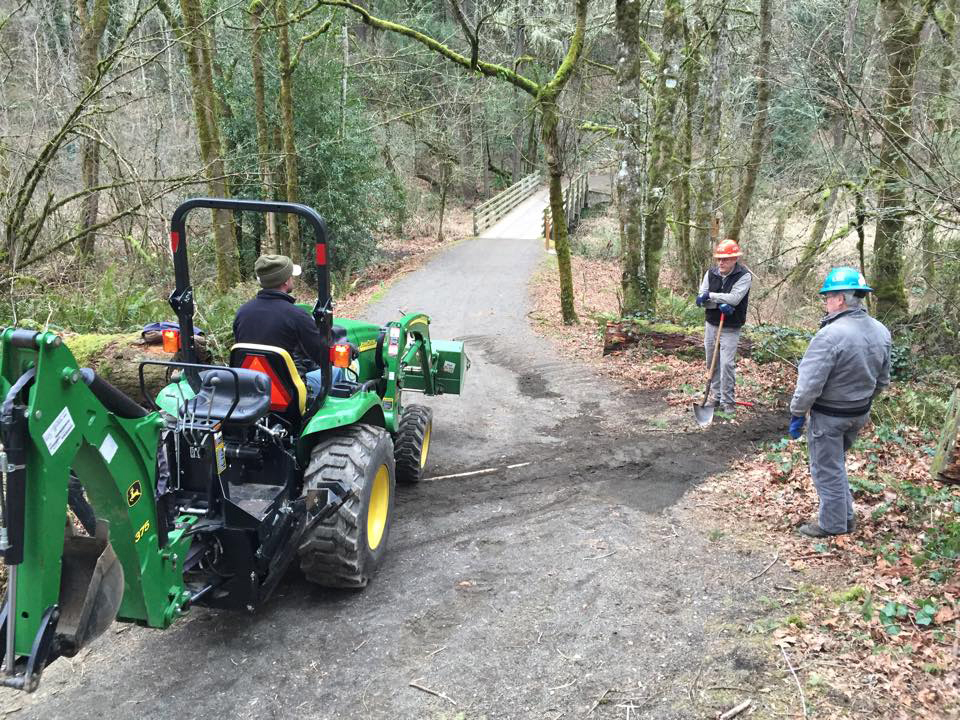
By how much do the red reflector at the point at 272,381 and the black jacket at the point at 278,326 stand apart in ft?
0.69

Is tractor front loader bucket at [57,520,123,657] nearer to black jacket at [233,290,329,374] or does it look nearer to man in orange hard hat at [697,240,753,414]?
black jacket at [233,290,329,374]

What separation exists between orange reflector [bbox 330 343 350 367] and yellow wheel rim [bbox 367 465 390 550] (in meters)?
0.76

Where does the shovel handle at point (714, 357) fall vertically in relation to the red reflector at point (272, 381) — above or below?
below

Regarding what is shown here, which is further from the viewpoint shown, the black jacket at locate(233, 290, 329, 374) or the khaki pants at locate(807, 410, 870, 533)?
the khaki pants at locate(807, 410, 870, 533)

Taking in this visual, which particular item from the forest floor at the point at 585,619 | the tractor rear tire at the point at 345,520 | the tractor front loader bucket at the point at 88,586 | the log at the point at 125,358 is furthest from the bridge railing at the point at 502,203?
the tractor front loader bucket at the point at 88,586

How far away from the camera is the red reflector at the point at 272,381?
4.19 metres

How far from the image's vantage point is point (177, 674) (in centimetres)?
372

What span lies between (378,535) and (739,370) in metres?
6.39

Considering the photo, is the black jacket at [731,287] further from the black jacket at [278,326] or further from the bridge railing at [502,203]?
the bridge railing at [502,203]

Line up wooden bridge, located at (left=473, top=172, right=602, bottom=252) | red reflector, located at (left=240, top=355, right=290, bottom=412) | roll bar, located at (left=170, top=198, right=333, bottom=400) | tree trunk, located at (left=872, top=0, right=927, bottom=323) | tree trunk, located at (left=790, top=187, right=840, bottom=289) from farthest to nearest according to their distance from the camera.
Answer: wooden bridge, located at (left=473, top=172, right=602, bottom=252) < tree trunk, located at (left=790, top=187, right=840, bottom=289) < tree trunk, located at (left=872, top=0, right=927, bottom=323) < roll bar, located at (left=170, top=198, right=333, bottom=400) < red reflector, located at (left=240, top=355, right=290, bottom=412)

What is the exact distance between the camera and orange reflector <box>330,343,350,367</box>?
4496 millimetres

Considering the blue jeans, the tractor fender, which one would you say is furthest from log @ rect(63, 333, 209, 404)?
the tractor fender

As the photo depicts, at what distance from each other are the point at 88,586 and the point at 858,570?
4388 millimetres

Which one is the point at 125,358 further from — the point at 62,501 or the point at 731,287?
the point at 731,287
